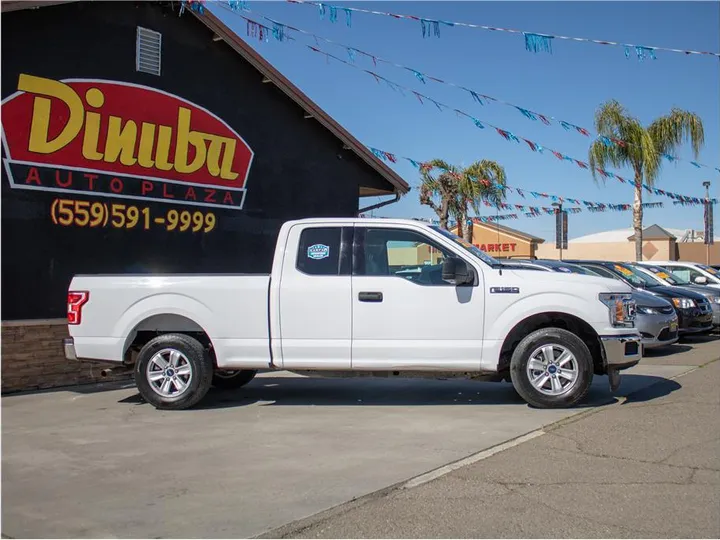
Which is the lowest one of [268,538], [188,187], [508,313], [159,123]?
Answer: [268,538]

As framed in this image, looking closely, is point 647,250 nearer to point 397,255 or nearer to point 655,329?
point 655,329

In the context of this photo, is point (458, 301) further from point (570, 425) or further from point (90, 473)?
point (90, 473)

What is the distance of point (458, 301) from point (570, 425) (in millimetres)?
1709

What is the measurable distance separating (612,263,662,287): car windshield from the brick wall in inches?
404

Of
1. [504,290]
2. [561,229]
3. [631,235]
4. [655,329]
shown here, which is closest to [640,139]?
[561,229]

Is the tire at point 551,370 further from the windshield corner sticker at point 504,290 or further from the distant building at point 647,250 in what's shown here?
the distant building at point 647,250

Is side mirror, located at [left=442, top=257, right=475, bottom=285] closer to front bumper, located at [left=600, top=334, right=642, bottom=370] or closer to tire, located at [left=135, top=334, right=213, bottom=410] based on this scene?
front bumper, located at [left=600, top=334, right=642, bottom=370]

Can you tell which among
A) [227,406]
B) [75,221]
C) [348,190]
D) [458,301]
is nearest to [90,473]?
[227,406]

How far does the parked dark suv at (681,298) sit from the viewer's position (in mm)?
13852

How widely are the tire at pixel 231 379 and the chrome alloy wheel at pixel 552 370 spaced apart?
12.1 feet

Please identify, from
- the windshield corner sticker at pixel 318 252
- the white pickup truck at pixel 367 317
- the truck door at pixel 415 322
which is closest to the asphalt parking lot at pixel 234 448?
the white pickup truck at pixel 367 317

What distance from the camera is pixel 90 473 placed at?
5.57 metres

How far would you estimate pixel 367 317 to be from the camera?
764 cm

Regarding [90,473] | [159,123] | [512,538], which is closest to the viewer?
[512,538]
